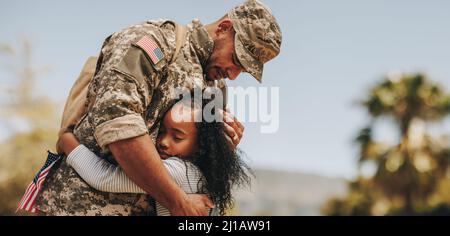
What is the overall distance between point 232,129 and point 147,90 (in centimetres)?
52

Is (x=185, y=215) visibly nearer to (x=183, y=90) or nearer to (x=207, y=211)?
(x=207, y=211)

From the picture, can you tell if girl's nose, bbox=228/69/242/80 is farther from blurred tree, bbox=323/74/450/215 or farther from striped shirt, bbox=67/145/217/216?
blurred tree, bbox=323/74/450/215

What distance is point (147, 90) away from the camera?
275 cm

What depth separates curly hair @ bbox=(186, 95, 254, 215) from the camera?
9.68 feet

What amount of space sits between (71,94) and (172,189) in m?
0.82

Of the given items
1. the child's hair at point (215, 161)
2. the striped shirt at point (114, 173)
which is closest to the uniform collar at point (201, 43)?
the child's hair at point (215, 161)

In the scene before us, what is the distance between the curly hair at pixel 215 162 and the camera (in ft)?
9.68

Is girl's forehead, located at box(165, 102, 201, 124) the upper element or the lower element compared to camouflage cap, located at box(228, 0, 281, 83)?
lower

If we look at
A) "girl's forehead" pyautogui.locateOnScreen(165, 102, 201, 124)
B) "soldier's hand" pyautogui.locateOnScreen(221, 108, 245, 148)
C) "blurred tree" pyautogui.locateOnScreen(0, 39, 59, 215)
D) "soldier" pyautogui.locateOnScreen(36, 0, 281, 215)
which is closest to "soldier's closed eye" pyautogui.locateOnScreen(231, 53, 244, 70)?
"soldier" pyautogui.locateOnScreen(36, 0, 281, 215)

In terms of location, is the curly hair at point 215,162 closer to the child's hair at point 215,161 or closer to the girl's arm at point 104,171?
the child's hair at point 215,161

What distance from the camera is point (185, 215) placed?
9.07 feet

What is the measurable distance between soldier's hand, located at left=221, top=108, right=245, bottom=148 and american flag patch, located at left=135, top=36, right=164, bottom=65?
47cm

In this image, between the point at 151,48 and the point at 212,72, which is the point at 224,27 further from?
the point at 151,48
